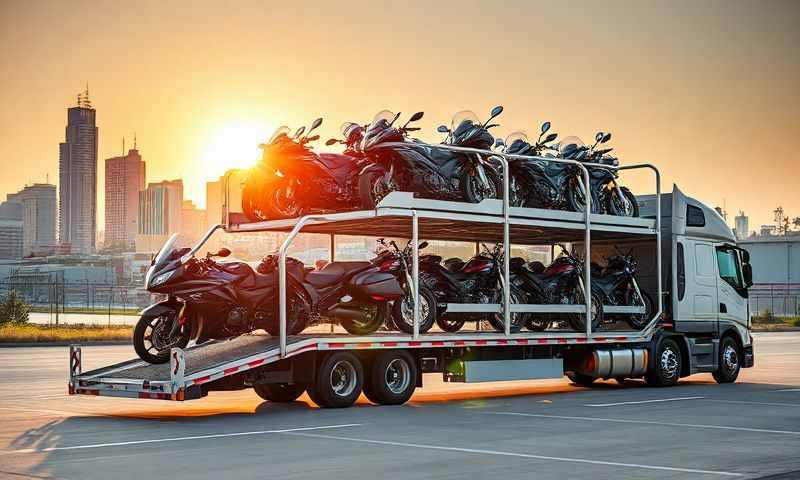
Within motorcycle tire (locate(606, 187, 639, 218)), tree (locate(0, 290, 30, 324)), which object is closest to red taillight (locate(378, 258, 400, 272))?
motorcycle tire (locate(606, 187, 639, 218))

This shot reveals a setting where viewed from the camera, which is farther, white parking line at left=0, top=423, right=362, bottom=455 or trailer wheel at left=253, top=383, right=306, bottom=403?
trailer wheel at left=253, top=383, right=306, bottom=403

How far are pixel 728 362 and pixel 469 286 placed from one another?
648cm

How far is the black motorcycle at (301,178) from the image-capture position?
17391mm

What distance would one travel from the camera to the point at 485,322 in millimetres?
21188

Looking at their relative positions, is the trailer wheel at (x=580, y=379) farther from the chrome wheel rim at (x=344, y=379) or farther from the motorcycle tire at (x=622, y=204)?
the chrome wheel rim at (x=344, y=379)

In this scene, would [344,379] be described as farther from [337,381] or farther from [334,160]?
[334,160]

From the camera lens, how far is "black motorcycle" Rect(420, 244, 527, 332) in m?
18.3

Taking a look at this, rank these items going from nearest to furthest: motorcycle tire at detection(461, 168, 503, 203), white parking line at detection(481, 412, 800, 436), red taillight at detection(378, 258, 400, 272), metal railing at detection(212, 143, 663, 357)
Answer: white parking line at detection(481, 412, 800, 436)
metal railing at detection(212, 143, 663, 357)
red taillight at detection(378, 258, 400, 272)
motorcycle tire at detection(461, 168, 503, 203)

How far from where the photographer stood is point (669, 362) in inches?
839

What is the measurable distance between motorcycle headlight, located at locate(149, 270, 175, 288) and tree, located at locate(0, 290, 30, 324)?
1477 inches

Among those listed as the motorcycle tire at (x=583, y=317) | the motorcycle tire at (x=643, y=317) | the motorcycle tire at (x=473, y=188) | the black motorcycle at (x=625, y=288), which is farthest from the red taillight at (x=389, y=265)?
the motorcycle tire at (x=643, y=317)

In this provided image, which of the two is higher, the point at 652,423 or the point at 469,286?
the point at 469,286

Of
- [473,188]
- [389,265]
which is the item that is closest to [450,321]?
[389,265]

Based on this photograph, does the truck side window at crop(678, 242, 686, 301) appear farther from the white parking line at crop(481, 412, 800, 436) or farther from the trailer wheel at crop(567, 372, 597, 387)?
the white parking line at crop(481, 412, 800, 436)
